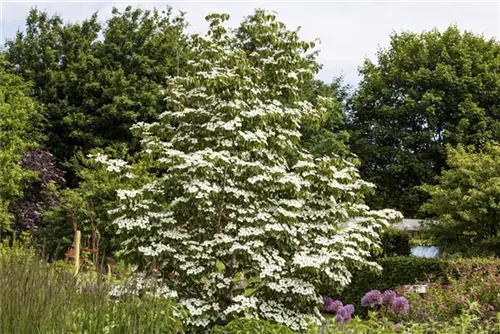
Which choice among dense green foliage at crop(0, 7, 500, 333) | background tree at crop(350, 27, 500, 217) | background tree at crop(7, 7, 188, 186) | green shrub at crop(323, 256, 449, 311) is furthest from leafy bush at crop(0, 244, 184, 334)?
background tree at crop(350, 27, 500, 217)

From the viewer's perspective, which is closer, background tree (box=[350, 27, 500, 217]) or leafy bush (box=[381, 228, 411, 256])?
leafy bush (box=[381, 228, 411, 256])

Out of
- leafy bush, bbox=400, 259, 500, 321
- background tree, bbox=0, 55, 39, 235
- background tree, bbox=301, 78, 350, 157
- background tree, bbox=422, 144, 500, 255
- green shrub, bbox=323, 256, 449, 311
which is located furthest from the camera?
background tree, bbox=301, 78, 350, 157

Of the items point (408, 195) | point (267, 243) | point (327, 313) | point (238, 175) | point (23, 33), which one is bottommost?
point (327, 313)

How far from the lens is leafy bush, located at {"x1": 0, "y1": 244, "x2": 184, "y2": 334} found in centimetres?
341

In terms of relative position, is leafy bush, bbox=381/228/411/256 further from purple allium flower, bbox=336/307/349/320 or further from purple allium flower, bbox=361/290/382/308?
purple allium flower, bbox=336/307/349/320

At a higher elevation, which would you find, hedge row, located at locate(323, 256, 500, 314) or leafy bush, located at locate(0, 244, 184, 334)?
hedge row, located at locate(323, 256, 500, 314)

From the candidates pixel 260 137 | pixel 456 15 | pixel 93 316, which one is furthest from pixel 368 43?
pixel 93 316

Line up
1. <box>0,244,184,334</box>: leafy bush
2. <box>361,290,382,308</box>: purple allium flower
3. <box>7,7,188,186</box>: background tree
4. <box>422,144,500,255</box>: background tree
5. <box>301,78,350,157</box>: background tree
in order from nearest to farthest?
1. <box>0,244,184,334</box>: leafy bush
2. <box>361,290,382,308</box>: purple allium flower
3. <box>422,144,500,255</box>: background tree
4. <box>301,78,350,157</box>: background tree
5. <box>7,7,188,186</box>: background tree

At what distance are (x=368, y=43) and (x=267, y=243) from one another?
20.7 meters

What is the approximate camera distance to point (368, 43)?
27.2 metres

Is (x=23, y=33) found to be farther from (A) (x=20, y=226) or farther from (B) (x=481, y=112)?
(B) (x=481, y=112)

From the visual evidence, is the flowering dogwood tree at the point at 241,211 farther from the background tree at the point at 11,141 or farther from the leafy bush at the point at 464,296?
the background tree at the point at 11,141

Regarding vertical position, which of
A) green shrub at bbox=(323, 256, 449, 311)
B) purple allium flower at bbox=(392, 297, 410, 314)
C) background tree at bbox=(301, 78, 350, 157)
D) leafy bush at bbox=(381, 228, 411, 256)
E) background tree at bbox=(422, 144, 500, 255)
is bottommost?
purple allium flower at bbox=(392, 297, 410, 314)

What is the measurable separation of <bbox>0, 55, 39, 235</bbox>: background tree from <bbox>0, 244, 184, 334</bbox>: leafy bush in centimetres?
1254
